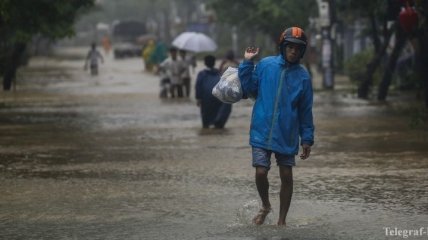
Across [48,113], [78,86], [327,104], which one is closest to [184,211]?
[48,113]

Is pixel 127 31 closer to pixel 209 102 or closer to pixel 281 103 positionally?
pixel 209 102

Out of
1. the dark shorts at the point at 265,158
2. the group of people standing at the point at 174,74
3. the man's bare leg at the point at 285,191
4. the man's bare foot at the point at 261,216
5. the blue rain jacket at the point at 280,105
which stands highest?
the blue rain jacket at the point at 280,105

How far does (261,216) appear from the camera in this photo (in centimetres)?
906

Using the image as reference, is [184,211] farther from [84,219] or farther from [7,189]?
[7,189]

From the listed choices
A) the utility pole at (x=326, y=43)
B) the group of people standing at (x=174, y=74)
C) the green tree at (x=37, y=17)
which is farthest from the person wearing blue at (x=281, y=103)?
the utility pole at (x=326, y=43)

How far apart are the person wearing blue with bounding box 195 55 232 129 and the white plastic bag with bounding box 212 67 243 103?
33.5 ft

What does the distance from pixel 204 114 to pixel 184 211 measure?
9.73m

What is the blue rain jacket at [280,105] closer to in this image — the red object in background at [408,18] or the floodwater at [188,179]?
the floodwater at [188,179]

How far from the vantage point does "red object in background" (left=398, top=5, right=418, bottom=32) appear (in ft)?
65.8

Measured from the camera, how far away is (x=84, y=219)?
30.9 ft

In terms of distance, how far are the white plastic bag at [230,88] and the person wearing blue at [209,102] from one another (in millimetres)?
10202

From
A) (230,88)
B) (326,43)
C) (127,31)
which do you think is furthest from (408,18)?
(127,31)

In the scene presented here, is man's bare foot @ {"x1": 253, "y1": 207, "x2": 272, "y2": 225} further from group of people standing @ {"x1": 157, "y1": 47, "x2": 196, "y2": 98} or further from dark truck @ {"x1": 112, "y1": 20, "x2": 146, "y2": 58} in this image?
dark truck @ {"x1": 112, "y1": 20, "x2": 146, "y2": 58}

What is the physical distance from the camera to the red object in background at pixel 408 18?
2006 centimetres
